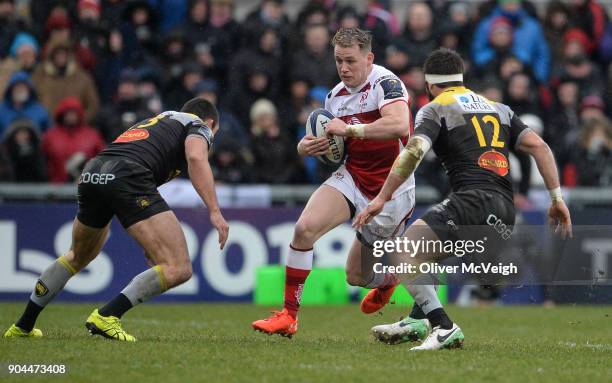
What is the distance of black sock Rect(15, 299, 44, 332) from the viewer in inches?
376

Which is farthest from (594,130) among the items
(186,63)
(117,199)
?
(117,199)

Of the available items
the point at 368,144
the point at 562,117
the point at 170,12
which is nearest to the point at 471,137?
the point at 368,144

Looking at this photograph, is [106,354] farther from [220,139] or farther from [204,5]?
[204,5]

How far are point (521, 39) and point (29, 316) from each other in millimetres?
11279

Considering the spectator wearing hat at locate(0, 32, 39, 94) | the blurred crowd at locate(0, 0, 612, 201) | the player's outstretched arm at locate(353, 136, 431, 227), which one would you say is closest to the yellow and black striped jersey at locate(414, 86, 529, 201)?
the player's outstretched arm at locate(353, 136, 431, 227)

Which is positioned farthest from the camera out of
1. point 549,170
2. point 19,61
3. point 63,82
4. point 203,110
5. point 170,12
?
point 170,12

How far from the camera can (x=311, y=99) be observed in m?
17.1

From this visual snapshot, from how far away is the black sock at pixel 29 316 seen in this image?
9.55 meters

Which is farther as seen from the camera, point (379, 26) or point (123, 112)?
point (379, 26)

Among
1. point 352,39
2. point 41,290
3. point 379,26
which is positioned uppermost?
point 352,39

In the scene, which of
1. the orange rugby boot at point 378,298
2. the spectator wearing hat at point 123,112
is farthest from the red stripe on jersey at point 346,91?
the spectator wearing hat at point 123,112

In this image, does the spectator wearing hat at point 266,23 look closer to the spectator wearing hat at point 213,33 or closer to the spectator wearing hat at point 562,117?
the spectator wearing hat at point 213,33

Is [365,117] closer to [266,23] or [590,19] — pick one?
[266,23]

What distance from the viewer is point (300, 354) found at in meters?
8.66
